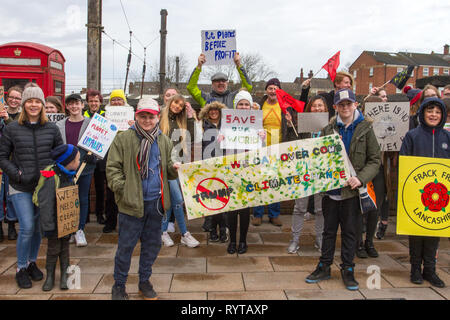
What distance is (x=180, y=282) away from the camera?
14.1 feet

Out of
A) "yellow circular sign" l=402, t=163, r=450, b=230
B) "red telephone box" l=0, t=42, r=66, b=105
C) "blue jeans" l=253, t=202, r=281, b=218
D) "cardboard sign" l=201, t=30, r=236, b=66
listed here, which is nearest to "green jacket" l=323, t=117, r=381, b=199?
"yellow circular sign" l=402, t=163, r=450, b=230

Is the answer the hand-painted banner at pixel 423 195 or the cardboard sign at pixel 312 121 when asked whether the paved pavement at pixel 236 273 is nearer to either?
the hand-painted banner at pixel 423 195

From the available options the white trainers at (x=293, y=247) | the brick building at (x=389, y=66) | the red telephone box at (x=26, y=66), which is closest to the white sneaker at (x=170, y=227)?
the white trainers at (x=293, y=247)

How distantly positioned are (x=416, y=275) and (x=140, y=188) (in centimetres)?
310

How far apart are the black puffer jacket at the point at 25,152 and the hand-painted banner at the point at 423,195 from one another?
386 centimetres

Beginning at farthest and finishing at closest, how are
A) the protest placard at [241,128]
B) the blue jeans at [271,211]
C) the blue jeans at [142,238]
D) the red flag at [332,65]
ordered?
the blue jeans at [271,211] → the red flag at [332,65] → the protest placard at [241,128] → the blue jeans at [142,238]

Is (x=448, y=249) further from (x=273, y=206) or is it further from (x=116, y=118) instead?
(x=116, y=118)

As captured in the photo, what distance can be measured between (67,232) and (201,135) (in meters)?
2.33

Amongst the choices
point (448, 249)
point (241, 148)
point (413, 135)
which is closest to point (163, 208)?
point (241, 148)

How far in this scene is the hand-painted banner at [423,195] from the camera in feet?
14.3

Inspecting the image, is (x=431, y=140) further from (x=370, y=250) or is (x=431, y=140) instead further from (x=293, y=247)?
(x=293, y=247)

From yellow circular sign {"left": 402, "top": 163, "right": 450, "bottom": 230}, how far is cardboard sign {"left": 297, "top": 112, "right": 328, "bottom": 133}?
4.41ft

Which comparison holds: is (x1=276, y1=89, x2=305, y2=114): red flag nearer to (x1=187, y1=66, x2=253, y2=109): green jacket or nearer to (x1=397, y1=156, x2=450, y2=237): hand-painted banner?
(x1=187, y1=66, x2=253, y2=109): green jacket

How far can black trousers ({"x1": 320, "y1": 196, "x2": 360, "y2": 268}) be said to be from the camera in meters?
4.23
